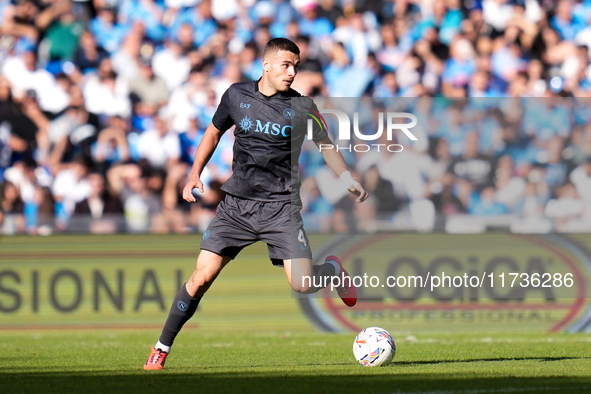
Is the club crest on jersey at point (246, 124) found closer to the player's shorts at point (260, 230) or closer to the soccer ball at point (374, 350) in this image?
the player's shorts at point (260, 230)

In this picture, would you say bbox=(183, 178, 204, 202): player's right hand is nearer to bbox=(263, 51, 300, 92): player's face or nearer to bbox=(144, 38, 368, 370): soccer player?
bbox=(144, 38, 368, 370): soccer player

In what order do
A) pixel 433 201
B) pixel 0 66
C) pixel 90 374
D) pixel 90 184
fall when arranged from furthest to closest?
pixel 0 66 < pixel 90 184 < pixel 433 201 < pixel 90 374

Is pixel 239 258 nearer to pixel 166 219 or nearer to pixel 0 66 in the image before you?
pixel 166 219

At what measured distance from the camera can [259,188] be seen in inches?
252

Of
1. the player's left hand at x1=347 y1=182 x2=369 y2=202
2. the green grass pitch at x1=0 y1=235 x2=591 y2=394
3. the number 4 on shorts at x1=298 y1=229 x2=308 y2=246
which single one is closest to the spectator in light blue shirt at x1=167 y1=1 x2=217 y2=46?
the green grass pitch at x1=0 y1=235 x2=591 y2=394

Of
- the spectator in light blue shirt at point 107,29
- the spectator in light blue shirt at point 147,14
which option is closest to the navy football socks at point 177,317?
the spectator in light blue shirt at point 107,29

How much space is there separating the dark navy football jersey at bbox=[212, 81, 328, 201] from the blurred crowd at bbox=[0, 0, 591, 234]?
10.9 ft

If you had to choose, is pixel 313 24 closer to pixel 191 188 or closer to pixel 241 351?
pixel 241 351

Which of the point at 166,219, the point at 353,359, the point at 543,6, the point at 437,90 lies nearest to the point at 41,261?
the point at 166,219

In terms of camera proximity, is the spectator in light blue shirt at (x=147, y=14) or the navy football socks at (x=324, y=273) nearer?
the navy football socks at (x=324, y=273)

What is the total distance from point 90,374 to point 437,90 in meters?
7.97

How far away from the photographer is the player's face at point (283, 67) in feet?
20.3

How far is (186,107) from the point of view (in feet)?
41.8

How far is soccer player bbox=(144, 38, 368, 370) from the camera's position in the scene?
6262 millimetres
